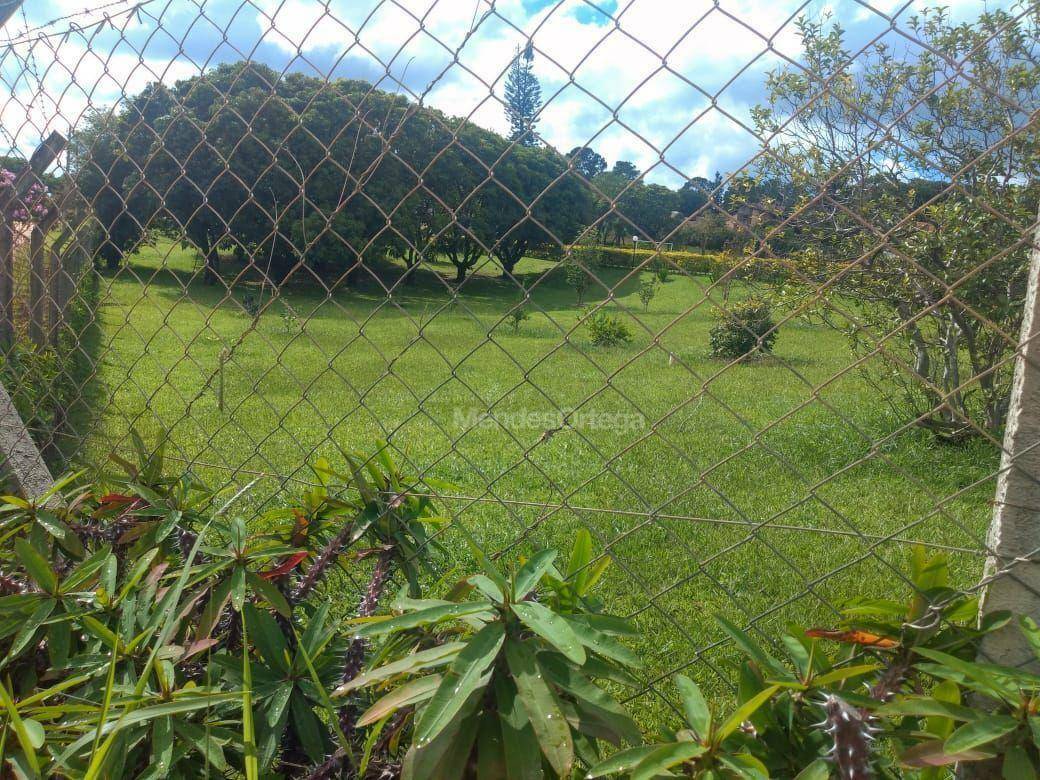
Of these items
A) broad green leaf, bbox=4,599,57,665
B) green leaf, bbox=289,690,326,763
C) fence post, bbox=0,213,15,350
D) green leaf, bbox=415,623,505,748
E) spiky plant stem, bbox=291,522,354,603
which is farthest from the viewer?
fence post, bbox=0,213,15,350

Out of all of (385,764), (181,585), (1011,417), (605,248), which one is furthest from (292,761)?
(605,248)

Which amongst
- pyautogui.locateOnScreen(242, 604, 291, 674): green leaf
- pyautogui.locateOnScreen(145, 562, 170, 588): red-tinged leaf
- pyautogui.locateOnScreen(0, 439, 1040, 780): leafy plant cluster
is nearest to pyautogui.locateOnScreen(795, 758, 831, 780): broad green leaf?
pyautogui.locateOnScreen(0, 439, 1040, 780): leafy plant cluster

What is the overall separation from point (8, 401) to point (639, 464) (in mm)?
3407

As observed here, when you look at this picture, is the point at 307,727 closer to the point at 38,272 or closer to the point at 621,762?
the point at 621,762

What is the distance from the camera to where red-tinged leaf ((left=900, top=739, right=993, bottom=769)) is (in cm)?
80

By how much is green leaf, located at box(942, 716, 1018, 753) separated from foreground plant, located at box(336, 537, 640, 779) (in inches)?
13.8

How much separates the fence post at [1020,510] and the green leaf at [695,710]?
41 centimetres

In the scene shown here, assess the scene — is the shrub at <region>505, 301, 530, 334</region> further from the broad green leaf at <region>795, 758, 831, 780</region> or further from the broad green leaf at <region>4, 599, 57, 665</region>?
the broad green leaf at <region>4, 599, 57, 665</region>

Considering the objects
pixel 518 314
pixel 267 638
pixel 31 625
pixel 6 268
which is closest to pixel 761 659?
pixel 267 638

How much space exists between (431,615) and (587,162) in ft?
2.58

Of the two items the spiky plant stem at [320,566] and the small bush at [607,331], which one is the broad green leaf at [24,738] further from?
the small bush at [607,331]

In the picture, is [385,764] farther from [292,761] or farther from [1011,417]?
[1011,417]

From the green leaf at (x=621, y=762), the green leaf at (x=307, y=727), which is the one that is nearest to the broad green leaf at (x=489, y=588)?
the green leaf at (x=621, y=762)

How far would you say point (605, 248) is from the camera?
2.01m
